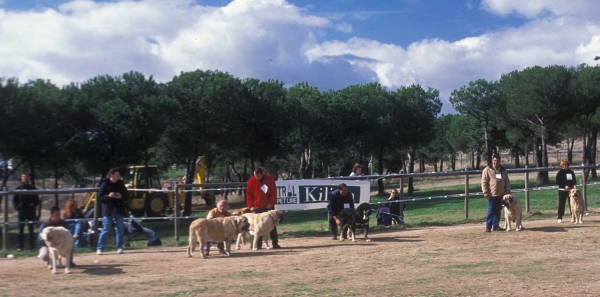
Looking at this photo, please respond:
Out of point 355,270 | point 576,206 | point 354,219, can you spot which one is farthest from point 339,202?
point 576,206

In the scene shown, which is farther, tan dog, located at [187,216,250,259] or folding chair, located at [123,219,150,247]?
folding chair, located at [123,219,150,247]

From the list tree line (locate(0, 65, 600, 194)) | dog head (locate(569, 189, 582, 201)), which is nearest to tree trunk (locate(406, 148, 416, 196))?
tree line (locate(0, 65, 600, 194))

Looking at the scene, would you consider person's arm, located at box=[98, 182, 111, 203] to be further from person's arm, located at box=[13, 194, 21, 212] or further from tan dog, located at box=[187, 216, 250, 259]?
person's arm, located at box=[13, 194, 21, 212]

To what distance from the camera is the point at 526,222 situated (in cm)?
1650

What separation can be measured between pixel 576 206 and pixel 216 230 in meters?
9.58

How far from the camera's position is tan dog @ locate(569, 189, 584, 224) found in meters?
15.6

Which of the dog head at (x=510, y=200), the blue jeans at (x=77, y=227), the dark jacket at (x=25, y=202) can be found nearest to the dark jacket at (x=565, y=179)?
the dog head at (x=510, y=200)

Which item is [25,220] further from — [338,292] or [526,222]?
[526,222]

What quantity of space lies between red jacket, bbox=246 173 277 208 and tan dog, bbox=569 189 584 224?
25.8 ft

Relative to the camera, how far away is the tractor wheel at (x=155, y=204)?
27250 millimetres

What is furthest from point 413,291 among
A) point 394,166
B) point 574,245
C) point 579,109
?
point 394,166

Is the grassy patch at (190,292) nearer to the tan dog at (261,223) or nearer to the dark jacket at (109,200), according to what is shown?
the tan dog at (261,223)

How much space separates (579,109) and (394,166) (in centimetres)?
2767

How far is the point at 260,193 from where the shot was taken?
13438 millimetres
